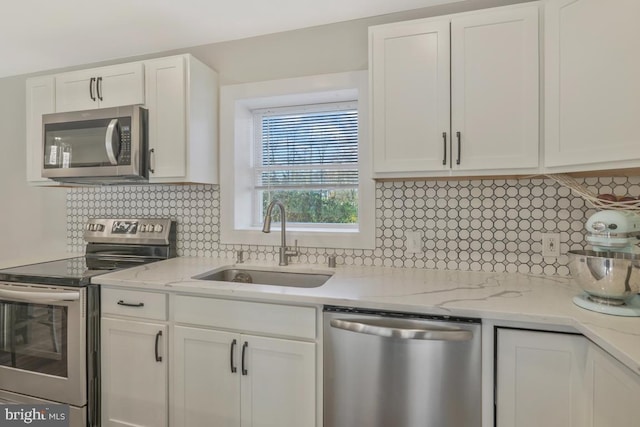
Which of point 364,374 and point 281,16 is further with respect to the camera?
point 281,16

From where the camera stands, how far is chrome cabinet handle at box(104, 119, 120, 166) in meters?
1.94

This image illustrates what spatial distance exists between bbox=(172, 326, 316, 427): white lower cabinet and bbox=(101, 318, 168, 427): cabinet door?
9 cm

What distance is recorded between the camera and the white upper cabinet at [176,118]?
1.98m

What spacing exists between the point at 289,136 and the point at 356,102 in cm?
52

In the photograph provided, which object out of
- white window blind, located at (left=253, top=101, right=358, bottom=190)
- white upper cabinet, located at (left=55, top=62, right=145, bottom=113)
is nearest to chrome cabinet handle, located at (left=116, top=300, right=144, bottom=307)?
white window blind, located at (left=253, top=101, right=358, bottom=190)

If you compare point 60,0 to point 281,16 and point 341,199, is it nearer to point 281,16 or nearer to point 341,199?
point 281,16

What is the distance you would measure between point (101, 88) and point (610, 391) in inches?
112

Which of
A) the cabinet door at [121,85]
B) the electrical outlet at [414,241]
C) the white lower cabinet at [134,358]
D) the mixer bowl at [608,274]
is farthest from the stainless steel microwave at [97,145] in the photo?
the mixer bowl at [608,274]

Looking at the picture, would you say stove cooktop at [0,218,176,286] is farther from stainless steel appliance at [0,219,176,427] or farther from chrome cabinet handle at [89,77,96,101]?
chrome cabinet handle at [89,77,96,101]

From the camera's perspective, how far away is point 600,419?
0.99 m

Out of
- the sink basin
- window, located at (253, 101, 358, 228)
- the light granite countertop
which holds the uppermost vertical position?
window, located at (253, 101, 358, 228)

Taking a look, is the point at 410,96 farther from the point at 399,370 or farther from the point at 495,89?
the point at 399,370

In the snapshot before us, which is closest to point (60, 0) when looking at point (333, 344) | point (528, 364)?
point (333, 344)

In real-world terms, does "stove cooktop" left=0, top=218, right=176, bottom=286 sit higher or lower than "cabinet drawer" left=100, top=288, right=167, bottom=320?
higher
